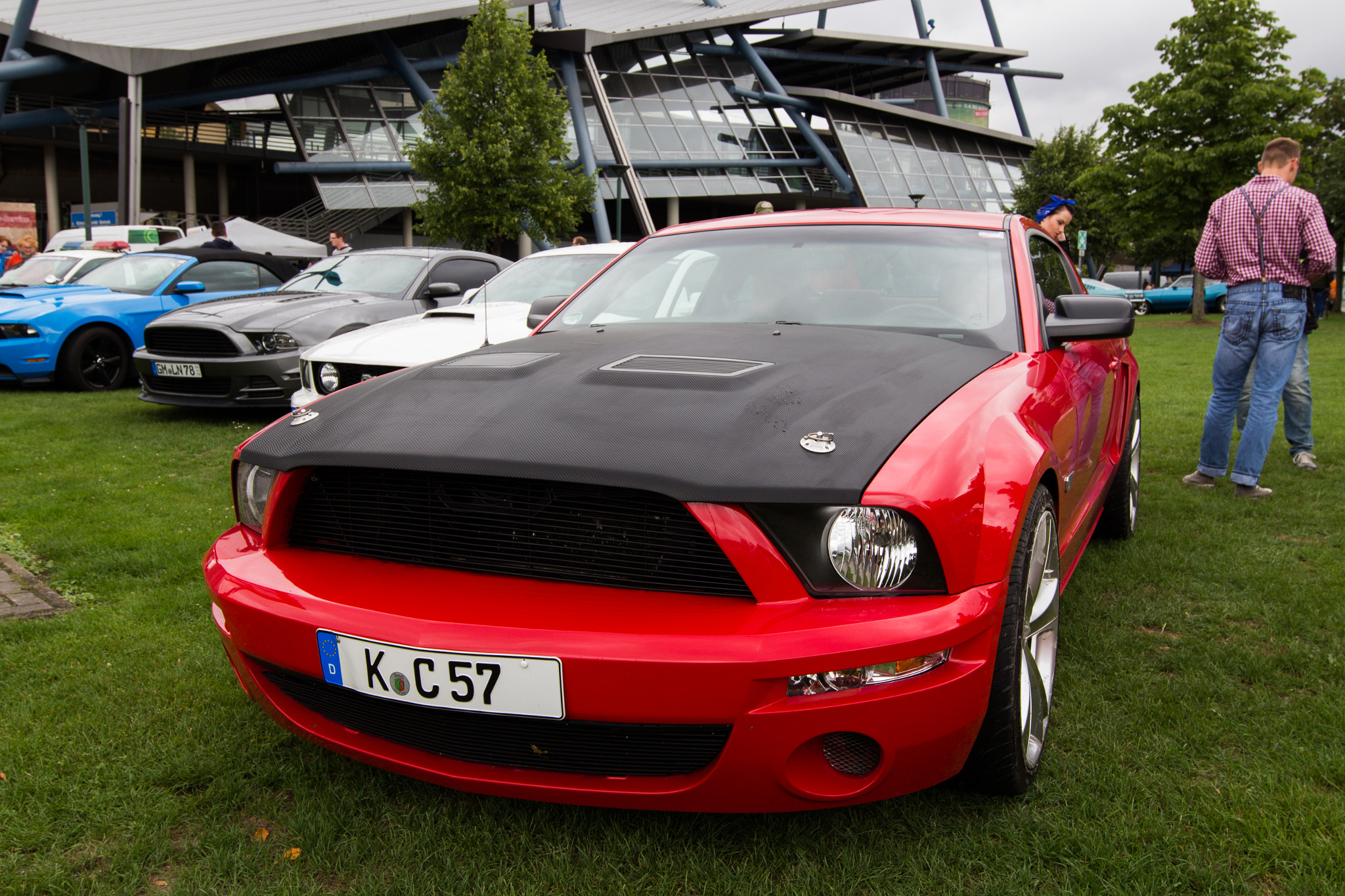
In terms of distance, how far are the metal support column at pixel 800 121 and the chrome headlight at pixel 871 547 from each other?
139 ft

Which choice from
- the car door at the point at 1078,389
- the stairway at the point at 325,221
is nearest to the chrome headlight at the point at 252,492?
the car door at the point at 1078,389

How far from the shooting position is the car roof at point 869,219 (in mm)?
3334

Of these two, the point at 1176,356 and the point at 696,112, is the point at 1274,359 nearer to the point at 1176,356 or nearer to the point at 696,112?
the point at 1176,356

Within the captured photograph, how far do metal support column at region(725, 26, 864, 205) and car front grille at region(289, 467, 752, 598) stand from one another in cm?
4231

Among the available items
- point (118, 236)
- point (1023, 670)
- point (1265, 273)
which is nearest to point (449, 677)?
point (1023, 670)

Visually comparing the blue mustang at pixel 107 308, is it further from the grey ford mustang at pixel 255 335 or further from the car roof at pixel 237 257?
the grey ford mustang at pixel 255 335

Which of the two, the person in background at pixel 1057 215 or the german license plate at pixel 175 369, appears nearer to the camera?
the german license plate at pixel 175 369

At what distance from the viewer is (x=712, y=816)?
2.16 metres

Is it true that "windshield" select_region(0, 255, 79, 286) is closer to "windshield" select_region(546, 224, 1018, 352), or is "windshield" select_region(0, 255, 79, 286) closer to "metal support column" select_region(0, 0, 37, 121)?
"windshield" select_region(546, 224, 1018, 352)

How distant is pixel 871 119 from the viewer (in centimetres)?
4547

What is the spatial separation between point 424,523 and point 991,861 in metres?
1.37

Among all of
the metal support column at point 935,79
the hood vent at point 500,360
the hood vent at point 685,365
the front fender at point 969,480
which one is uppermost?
the metal support column at point 935,79

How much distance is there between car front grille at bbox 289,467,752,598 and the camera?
183 cm

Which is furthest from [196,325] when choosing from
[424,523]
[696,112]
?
[696,112]
